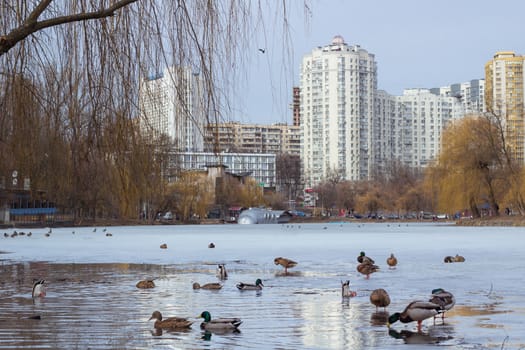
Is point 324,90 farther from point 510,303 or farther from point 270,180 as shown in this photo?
point 510,303

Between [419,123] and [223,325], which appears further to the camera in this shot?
[419,123]

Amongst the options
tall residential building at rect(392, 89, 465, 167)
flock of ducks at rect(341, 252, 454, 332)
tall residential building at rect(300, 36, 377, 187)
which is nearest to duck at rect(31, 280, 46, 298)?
flock of ducks at rect(341, 252, 454, 332)

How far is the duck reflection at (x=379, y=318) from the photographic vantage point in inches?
349

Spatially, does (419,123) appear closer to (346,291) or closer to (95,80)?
(346,291)

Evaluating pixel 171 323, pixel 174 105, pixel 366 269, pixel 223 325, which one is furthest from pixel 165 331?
pixel 366 269

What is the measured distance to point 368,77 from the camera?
147 metres

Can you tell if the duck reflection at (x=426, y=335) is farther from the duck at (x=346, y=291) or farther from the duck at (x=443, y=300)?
the duck at (x=346, y=291)

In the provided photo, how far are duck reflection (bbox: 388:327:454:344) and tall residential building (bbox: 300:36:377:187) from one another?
134024 mm

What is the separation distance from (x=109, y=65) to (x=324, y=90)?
140575mm

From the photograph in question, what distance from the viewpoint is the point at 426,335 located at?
813cm

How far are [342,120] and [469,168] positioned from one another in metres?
97.3

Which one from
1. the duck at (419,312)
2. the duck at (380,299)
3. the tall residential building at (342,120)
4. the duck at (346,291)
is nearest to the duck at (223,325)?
the duck at (419,312)

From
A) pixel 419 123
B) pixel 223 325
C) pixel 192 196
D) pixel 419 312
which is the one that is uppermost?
pixel 419 123

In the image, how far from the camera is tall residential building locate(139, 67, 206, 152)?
205 inches
